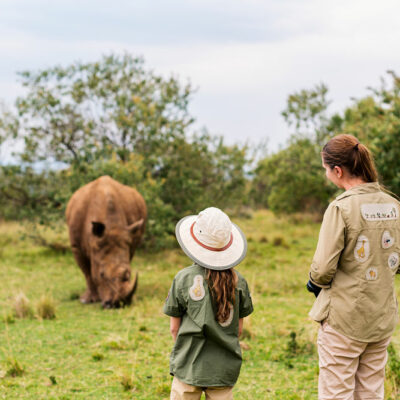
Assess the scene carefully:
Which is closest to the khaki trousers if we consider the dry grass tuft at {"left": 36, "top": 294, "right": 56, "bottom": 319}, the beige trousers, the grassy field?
the beige trousers

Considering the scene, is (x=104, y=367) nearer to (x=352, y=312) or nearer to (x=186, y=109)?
(x=352, y=312)

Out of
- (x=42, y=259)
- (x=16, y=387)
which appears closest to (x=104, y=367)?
(x=16, y=387)

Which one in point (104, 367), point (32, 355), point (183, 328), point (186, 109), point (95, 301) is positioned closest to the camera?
point (183, 328)

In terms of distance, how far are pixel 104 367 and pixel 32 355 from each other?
1.17 m

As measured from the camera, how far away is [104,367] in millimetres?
6422

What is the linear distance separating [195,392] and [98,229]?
22.1 ft

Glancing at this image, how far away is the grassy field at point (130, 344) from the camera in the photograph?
570 cm

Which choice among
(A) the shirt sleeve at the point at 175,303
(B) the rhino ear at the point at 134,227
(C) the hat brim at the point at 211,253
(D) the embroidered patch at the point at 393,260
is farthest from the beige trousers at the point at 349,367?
(B) the rhino ear at the point at 134,227

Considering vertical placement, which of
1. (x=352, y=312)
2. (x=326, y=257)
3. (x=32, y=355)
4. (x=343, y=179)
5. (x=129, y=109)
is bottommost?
(x=32, y=355)

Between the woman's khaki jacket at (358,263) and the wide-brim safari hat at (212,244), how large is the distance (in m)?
0.57

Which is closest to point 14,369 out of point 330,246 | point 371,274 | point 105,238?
point 105,238

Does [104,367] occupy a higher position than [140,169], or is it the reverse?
[140,169]

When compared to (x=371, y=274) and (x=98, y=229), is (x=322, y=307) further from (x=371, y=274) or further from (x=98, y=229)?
(x=98, y=229)

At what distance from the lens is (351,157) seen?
3.60 meters
